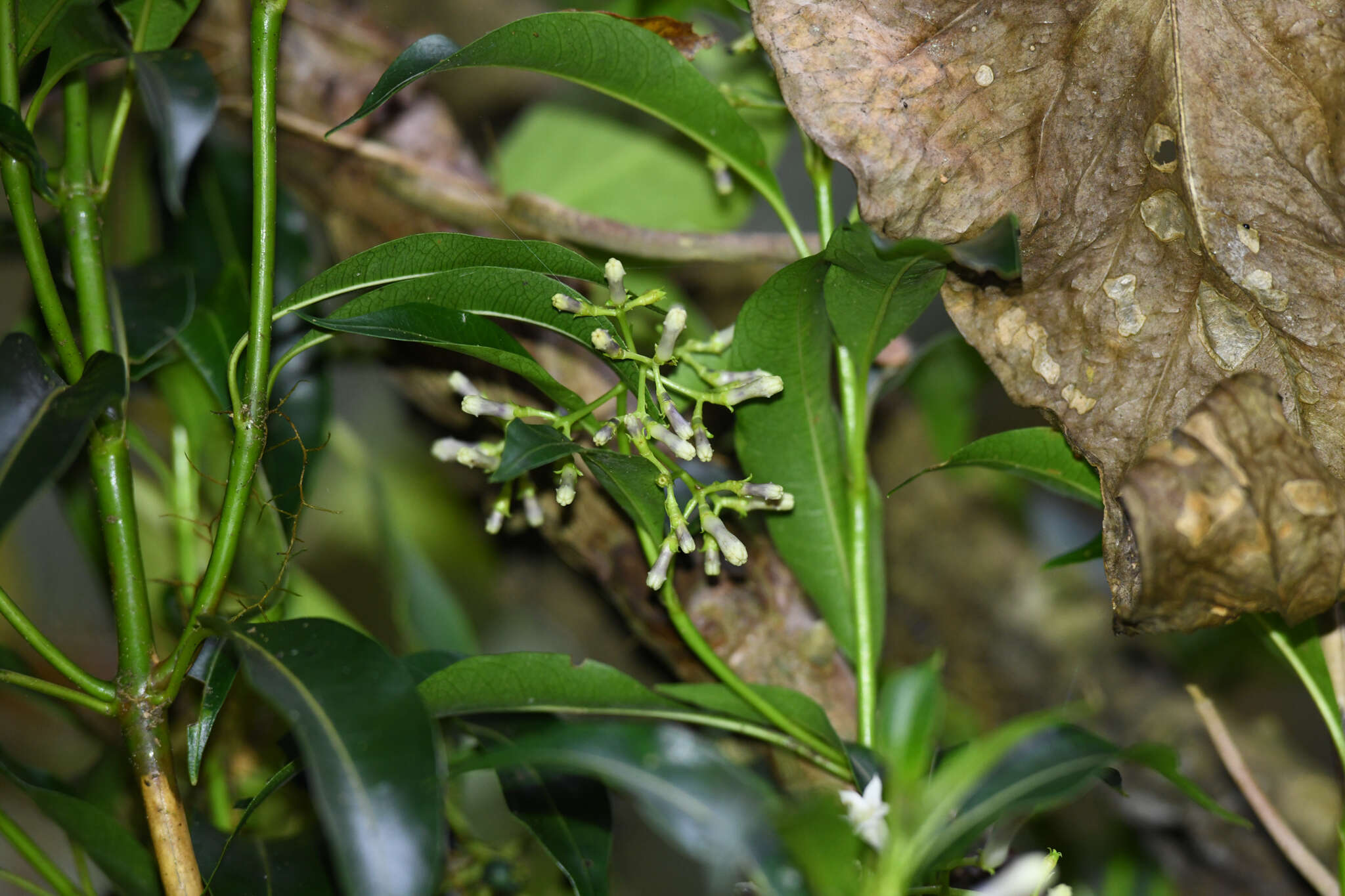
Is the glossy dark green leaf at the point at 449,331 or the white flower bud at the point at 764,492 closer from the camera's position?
the glossy dark green leaf at the point at 449,331

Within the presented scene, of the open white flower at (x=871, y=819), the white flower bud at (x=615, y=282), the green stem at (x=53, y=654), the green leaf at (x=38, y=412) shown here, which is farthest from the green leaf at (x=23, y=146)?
the open white flower at (x=871, y=819)

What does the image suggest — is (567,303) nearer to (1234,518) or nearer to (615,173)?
→ (1234,518)

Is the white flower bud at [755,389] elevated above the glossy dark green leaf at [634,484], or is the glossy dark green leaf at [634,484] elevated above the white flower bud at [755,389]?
the white flower bud at [755,389]

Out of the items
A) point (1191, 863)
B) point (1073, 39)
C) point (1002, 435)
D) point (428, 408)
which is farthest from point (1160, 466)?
point (1191, 863)

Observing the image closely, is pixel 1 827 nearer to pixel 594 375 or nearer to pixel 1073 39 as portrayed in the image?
pixel 594 375

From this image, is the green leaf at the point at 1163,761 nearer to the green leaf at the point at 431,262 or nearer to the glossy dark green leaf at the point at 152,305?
the green leaf at the point at 431,262

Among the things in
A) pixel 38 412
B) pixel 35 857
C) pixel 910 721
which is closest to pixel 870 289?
pixel 910 721

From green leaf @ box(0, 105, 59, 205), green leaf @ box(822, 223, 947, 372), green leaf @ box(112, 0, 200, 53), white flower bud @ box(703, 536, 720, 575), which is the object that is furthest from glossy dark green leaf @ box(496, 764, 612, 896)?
green leaf @ box(112, 0, 200, 53)
